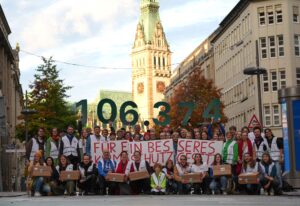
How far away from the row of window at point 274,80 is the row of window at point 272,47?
1639 mm

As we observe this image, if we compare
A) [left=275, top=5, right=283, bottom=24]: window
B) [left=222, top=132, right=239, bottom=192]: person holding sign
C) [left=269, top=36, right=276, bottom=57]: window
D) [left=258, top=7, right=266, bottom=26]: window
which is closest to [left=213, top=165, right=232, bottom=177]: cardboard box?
[left=222, top=132, right=239, bottom=192]: person holding sign

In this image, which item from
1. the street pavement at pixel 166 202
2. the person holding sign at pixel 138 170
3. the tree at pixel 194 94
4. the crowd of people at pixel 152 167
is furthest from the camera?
the tree at pixel 194 94

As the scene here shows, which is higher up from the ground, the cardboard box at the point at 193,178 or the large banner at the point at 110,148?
the large banner at the point at 110,148

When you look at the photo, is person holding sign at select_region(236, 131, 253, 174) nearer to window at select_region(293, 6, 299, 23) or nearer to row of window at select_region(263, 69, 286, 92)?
row of window at select_region(263, 69, 286, 92)

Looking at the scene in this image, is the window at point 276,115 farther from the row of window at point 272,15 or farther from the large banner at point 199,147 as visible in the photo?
the large banner at point 199,147

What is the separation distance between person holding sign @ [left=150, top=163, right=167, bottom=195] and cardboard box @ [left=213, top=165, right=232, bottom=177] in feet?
5.18

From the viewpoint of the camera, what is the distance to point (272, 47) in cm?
7244

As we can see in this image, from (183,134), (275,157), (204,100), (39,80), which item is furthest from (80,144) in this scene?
(204,100)

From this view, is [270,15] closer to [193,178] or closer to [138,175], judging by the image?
[193,178]

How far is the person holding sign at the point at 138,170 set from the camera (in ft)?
79.0

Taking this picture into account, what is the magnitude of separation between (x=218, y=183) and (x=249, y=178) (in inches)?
56.8

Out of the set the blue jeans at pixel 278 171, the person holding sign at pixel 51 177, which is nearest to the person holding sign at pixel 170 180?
the blue jeans at pixel 278 171

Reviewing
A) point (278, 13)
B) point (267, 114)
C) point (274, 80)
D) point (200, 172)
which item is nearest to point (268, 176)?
point (200, 172)

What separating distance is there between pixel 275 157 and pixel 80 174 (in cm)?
598
